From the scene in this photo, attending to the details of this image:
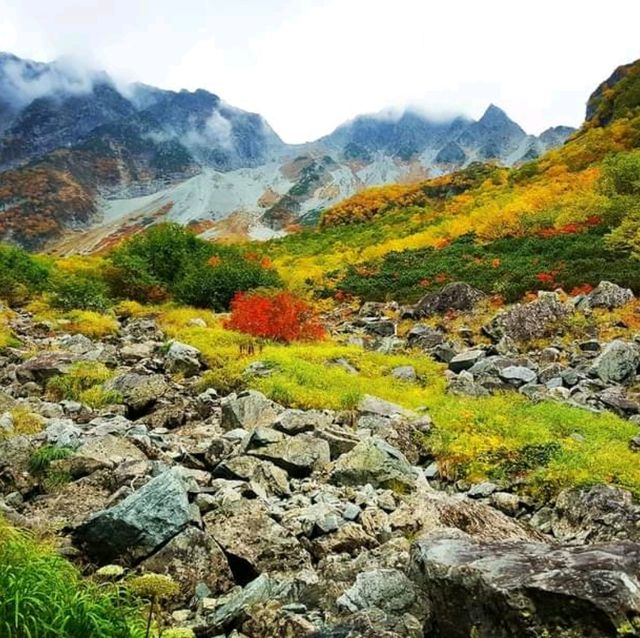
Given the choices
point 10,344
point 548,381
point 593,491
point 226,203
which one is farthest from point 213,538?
point 226,203

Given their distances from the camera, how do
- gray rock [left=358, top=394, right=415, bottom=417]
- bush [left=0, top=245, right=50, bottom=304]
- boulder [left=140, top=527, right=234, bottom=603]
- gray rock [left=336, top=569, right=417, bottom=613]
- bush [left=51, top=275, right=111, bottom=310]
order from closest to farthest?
gray rock [left=336, top=569, right=417, bottom=613] < boulder [left=140, top=527, right=234, bottom=603] < gray rock [left=358, top=394, right=415, bottom=417] < bush [left=51, top=275, right=111, bottom=310] < bush [left=0, top=245, right=50, bottom=304]

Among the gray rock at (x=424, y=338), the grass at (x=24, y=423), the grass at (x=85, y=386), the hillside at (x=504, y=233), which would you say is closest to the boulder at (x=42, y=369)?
the grass at (x=85, y=386)

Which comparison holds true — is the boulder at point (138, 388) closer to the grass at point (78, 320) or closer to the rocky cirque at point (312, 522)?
the rocky cirque at point (312, 522)

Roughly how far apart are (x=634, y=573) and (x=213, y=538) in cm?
342

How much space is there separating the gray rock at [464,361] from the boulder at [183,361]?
237 inches

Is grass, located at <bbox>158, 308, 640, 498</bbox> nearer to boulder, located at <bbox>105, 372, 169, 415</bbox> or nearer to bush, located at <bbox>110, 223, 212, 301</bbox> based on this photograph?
boulder, located at <bbox>105, 372, 169, 415</bbox>

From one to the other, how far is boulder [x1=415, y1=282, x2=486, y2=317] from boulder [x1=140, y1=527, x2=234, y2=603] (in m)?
17.8

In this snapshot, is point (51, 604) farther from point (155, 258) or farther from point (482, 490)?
point (155, 258)

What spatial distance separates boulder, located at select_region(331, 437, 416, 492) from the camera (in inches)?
304

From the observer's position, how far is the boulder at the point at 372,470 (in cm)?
773

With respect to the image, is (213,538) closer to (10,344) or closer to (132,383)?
(132,383)

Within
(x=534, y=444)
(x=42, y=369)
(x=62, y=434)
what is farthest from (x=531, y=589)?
(x=42, y=369)

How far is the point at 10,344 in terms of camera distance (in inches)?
654

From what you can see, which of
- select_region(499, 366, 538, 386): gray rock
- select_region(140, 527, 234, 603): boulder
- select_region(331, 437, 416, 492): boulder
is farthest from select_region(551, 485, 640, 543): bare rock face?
select_region(499, 366, 538, 386): gray rock
